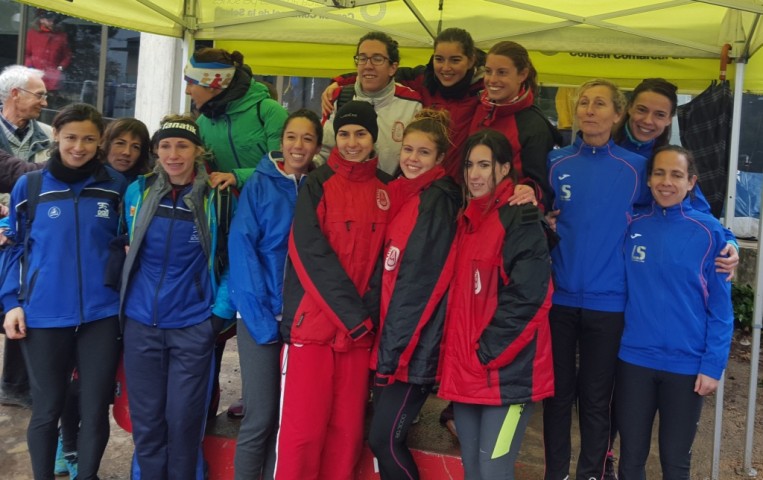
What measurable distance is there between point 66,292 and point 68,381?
52cm

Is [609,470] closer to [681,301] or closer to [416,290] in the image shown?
[681,301]

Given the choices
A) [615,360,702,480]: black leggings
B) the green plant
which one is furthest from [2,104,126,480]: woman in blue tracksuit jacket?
the green plant

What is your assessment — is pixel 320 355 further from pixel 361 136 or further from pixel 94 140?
pixel 94 140

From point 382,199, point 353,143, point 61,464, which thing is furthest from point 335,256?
point 61,464

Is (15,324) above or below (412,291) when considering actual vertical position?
below

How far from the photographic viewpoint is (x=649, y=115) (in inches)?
130

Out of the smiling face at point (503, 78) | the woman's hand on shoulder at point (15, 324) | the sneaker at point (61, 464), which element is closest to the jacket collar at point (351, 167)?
the smiling face at point (503, 78)

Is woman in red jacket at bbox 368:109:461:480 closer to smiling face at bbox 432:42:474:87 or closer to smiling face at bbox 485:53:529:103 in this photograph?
smiling face at bbox 485:53:529:103

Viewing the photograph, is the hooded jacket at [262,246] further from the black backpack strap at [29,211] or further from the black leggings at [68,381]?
the black backpack strap at [29,211]

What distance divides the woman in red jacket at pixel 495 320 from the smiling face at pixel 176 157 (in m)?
1.42

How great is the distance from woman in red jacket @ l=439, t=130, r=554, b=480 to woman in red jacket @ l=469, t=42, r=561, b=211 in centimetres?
24

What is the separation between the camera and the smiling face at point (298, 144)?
3.24 m

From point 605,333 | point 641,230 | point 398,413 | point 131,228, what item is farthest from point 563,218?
point 131,228

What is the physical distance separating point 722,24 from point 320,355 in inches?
145
